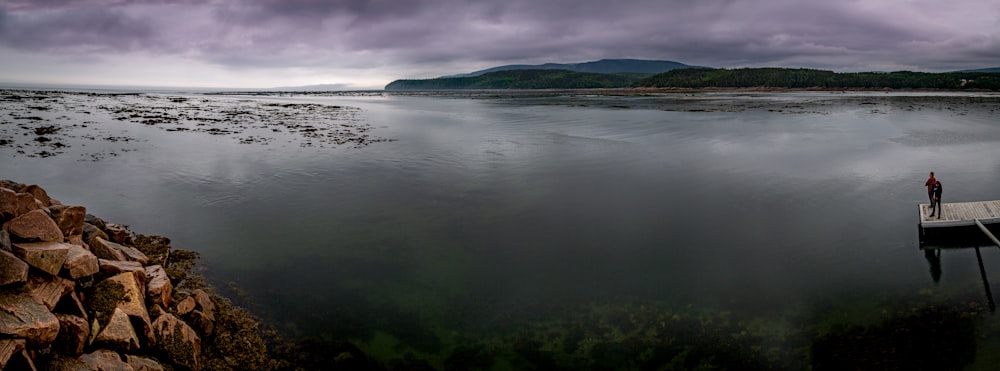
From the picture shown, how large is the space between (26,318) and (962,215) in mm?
26313

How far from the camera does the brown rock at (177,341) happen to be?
28.6 feet

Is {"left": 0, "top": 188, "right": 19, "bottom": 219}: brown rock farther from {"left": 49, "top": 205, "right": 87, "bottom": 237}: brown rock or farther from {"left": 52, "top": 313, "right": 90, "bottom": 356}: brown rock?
{"left": 52, "top": 313, "right": 90, "bottom": 356}: brown rock

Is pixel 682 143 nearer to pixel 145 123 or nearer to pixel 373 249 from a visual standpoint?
pixel 373 249

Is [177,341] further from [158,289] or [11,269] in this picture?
[11,269]

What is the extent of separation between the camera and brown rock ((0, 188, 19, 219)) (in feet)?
31.4

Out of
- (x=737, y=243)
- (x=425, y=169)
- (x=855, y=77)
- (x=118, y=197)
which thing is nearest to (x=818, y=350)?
(x=737, y=243)

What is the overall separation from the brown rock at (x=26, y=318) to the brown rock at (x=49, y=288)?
0.76 ft

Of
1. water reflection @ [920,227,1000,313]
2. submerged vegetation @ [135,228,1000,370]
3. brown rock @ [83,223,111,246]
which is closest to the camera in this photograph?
submerged vegetation @ [135,228,1000,370]

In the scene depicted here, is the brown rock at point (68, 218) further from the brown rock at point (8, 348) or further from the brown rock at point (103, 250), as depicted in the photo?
the brown rock at point (8, 348)

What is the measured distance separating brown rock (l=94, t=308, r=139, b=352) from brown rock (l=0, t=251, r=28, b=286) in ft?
4.68

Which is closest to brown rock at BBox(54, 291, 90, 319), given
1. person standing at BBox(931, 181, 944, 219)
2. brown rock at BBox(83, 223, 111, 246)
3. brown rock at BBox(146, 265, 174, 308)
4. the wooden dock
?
brown rock at BBox(146, 265, 174, 308)

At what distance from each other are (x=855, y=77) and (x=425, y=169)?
22888cm

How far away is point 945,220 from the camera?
16.9 metres

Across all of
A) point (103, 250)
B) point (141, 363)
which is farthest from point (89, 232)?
point (141, 363)
